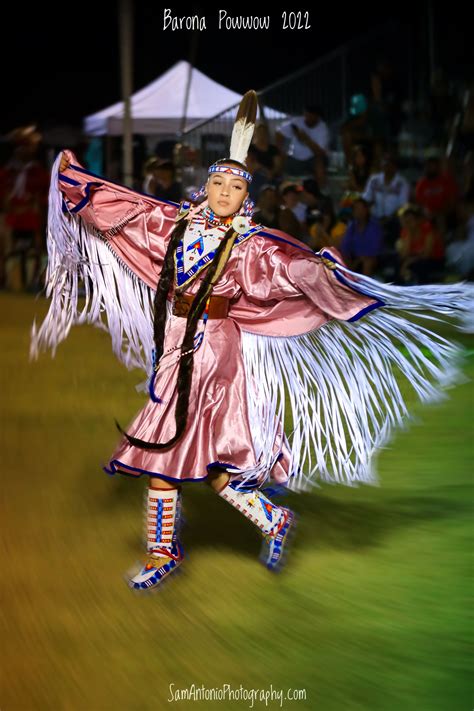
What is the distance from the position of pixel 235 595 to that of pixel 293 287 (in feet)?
3.76

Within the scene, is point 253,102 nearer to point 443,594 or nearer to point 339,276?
point 339,276

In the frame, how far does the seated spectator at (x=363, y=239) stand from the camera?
10.3 metres

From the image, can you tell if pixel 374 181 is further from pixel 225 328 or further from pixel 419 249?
pixel 225 328

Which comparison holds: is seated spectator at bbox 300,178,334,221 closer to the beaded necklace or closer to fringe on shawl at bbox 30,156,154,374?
fringe on shawl at bbox 30,156,154,374

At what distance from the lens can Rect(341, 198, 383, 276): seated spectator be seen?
10.3m

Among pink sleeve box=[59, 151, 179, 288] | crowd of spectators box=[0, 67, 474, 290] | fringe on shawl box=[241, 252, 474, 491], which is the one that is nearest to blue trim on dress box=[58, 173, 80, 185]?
pink sleeve box=[59, 151, 179, 288]

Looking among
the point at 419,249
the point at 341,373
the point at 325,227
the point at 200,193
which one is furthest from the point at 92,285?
the point at 419,249

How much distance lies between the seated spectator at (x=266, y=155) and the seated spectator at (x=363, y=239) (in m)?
0.84

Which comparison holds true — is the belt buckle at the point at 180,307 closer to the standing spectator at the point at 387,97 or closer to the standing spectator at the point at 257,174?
the standing spectator at the point at 257,174

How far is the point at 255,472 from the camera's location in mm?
3914

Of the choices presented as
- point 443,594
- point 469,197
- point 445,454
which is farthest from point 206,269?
point 469,197

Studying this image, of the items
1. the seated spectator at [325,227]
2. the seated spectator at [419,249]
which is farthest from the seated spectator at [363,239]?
the seated spectator at [419,249]

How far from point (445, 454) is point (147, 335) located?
1.95 m

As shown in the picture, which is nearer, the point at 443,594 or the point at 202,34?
the point at 443,594
